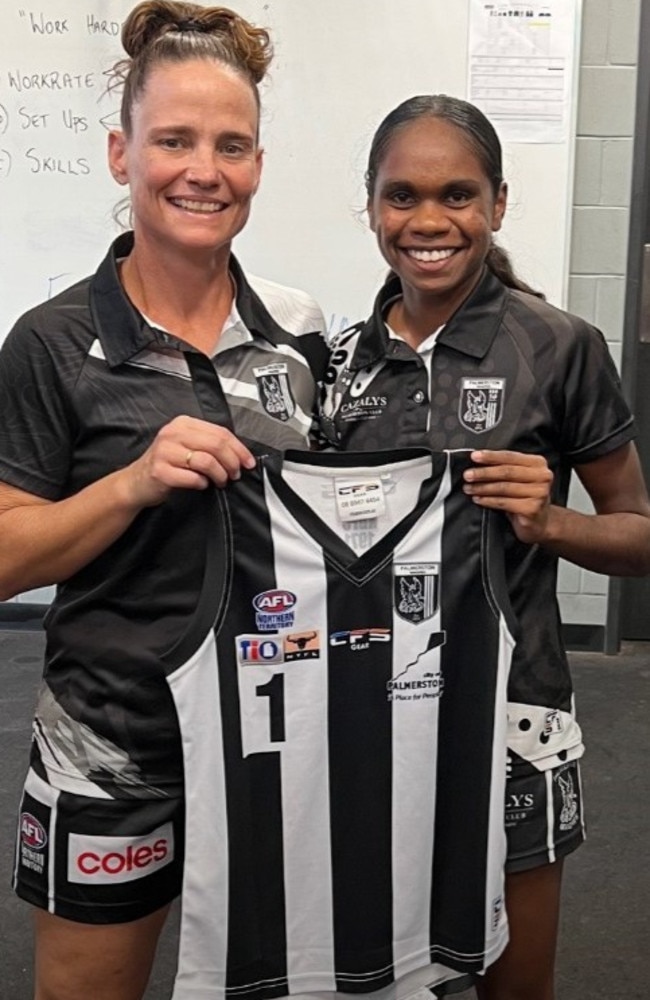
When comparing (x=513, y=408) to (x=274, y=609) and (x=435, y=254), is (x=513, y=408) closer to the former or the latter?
(x=435, y=254)

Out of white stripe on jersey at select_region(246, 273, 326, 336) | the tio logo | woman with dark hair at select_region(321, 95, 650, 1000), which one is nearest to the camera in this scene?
the tio logo

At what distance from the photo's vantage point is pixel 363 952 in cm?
148

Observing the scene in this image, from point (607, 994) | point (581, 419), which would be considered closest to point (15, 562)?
point (581, 419)

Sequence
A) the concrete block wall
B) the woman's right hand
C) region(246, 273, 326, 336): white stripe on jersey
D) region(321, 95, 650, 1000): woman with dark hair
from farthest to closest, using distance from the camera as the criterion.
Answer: the concrete block wall < region(246, 273, 326, 336): white stripe on jersey < region(321, 95, 650, 1000): woman with dark hair < the woman's right hand

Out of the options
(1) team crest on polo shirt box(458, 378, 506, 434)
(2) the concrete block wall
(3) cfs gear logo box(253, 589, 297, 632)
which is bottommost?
(3) cfs gear logo box(253, 589, 297, 632)

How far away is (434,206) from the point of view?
4.99ft

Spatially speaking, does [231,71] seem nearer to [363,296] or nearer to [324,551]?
[324,551]

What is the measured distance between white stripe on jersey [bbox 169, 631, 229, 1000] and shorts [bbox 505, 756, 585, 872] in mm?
356

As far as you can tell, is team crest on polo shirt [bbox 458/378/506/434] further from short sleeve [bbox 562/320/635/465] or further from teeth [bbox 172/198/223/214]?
teeth [bbox 172/198/223/214]

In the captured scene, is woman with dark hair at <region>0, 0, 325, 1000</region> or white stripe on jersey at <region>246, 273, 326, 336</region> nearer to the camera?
woman with dark hair at <region>0, 0, 325, 1000</region>

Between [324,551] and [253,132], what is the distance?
1.67 ft

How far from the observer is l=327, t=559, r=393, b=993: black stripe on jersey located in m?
1.43

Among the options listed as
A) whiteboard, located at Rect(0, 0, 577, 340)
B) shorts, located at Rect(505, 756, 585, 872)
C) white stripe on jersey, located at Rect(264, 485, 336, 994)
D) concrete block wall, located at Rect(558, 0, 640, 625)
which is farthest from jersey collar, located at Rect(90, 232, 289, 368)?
concrete block wall, located at Rect(558, 0, 640, 625)

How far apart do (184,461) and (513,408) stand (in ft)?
1.41
